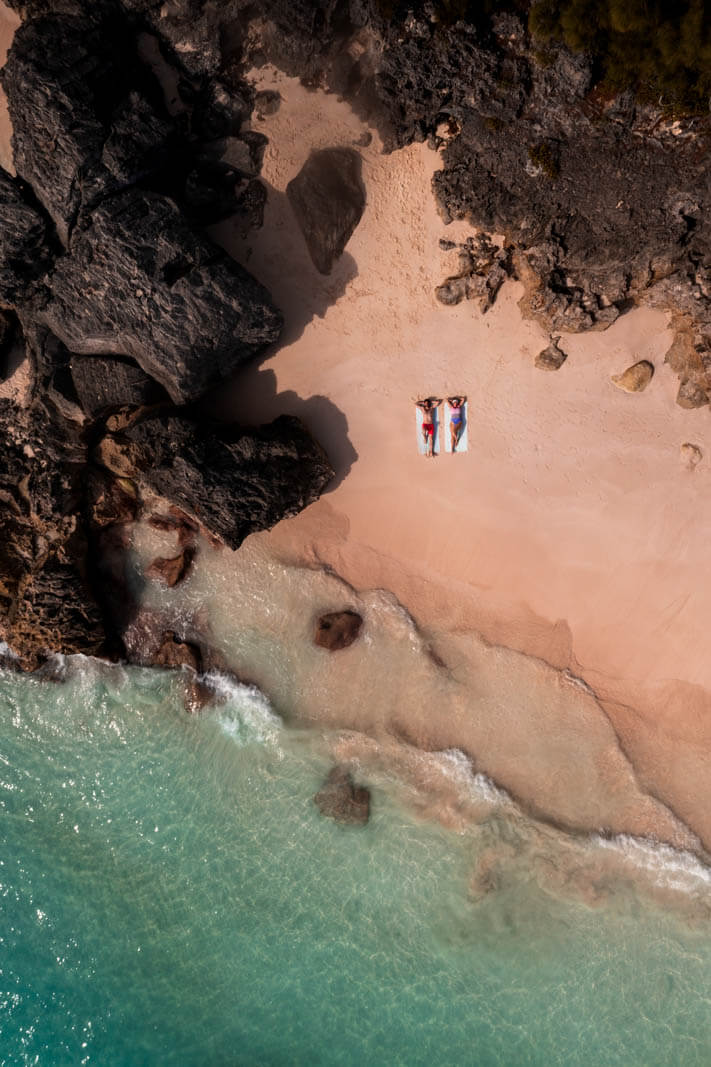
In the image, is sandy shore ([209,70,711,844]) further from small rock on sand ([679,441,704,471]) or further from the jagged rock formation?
the jagged rock formation

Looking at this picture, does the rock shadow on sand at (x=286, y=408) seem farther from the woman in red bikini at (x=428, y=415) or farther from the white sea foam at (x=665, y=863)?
the white sea foam at (x=665, y=863)

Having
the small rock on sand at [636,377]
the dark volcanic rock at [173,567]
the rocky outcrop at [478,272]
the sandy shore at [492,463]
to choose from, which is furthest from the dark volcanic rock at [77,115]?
the small rock on sand at [636,377]

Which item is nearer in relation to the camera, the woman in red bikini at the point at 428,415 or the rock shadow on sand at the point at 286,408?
the woman in red bikini at the point at 428,415

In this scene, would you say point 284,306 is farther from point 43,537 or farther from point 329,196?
point 43,537

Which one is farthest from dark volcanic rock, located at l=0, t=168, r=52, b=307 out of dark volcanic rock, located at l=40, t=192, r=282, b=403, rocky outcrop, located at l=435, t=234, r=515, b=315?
rocky outcrop, located at l=435, t=234, r=515, b=315

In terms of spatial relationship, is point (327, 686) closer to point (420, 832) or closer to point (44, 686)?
point (420, 832)

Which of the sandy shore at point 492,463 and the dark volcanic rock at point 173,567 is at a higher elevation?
the sandy shore at point 492,463
